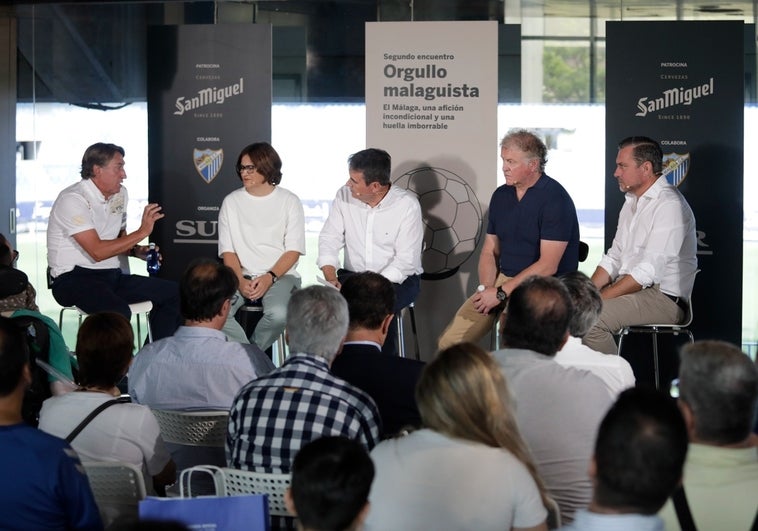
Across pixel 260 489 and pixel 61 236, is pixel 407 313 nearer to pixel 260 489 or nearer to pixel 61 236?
pixel 61 236

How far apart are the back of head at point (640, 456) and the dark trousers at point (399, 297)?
4.07 metres

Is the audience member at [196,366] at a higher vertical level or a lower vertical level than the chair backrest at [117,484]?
higher

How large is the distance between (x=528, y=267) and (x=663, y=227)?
74cm

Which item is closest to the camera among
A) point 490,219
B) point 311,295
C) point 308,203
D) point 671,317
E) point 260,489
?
point 260,489

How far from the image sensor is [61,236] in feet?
20.3

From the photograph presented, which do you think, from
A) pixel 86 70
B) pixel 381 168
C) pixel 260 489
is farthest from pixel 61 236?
pixel 260 489

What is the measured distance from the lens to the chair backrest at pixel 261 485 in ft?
9.11

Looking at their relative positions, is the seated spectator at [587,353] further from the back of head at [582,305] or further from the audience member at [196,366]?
the audience member at [196,366]

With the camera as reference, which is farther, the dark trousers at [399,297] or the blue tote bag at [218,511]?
the dark trousers at [399,297]

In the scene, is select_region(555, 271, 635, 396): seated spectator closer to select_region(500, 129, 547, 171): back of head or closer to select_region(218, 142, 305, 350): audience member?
select_region(500, 129, 547, 171): back of head

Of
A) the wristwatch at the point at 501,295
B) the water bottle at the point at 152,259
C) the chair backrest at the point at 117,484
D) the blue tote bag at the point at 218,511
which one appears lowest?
the chair backrest at the point at 117,484

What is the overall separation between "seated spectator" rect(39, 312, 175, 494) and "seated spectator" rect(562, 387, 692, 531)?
1.66 metres

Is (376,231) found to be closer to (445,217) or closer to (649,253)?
(445,217)

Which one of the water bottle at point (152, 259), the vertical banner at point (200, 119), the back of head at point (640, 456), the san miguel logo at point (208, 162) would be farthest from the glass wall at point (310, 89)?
the back of head at point (640, 456)
